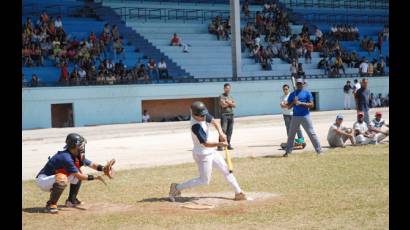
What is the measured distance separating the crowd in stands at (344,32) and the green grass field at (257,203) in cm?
3052

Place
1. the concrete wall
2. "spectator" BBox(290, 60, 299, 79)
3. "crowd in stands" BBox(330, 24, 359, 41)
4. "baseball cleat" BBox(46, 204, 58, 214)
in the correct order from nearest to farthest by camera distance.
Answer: "baseball cleat" BBox(46, 204, 58, 214)
the concrete wall
"spectator" BBox(290, 60, 299, 79)
"crowd in stands" BBox(330, 24, 359, 41)

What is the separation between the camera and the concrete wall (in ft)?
98.9

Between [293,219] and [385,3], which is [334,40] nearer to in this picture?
[385,3]

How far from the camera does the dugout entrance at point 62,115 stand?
31.5 metres

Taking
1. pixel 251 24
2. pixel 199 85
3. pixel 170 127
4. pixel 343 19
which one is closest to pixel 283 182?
pixel 170 127

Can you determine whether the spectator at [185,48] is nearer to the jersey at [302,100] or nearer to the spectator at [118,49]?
the spectator at [118,49]

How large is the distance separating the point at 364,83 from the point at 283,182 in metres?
9.07

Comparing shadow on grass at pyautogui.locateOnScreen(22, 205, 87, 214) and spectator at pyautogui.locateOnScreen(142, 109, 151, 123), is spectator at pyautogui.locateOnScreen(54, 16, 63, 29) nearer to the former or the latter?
spectator at pyautogui.locateOnScreen(142, 109, 151, 123)

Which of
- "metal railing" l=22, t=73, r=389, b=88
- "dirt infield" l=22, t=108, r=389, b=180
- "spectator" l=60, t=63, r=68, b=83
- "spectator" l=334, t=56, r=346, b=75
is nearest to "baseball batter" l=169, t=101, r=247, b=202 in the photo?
"dirt infield" l=22, t=108, r=389, b=180

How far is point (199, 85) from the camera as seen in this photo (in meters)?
34.5

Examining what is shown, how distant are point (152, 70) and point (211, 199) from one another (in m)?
24.4

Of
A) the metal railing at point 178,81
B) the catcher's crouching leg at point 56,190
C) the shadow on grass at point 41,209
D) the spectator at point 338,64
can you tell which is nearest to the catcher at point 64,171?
the catcher's crouching leg at point 56,190

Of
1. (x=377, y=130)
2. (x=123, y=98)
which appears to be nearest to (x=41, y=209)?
(x=377, y=130)

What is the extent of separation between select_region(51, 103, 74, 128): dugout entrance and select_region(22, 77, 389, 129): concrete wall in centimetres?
41
